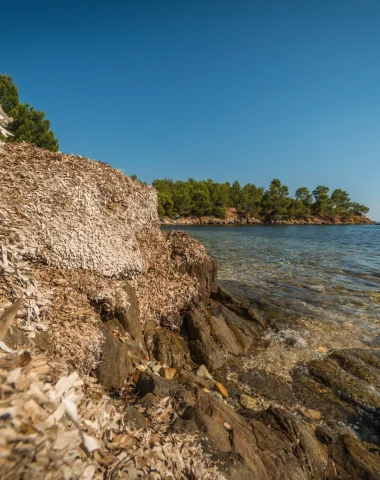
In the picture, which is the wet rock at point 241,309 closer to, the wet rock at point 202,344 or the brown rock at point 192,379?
the wet rock at point 202,344

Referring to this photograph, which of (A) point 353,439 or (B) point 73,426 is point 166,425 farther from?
(A) point 353,439

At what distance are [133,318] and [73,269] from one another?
1.95 metres

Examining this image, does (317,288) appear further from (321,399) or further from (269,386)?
(269,386)

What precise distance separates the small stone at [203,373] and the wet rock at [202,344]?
0.21m

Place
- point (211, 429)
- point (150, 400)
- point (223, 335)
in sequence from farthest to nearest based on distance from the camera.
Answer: point (223, 335)
point (150, 400)
point (211, 429)

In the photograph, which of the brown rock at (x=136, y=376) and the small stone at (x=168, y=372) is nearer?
the brown rock at (x=136, y=376)

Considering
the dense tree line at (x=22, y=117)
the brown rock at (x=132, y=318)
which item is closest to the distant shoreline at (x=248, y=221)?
the dense tree line at (x=22, y=117)

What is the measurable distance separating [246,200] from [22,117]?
97.1 metres

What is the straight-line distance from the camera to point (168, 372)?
5.58m

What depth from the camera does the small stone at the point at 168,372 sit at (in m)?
5.48

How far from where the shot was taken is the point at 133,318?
6.38 meters

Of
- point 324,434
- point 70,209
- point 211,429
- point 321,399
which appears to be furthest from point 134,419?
point 321,399

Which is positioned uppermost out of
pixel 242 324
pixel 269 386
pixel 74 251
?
pixel 74 251

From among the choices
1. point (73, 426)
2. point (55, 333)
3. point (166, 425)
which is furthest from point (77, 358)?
point (73, 426)
